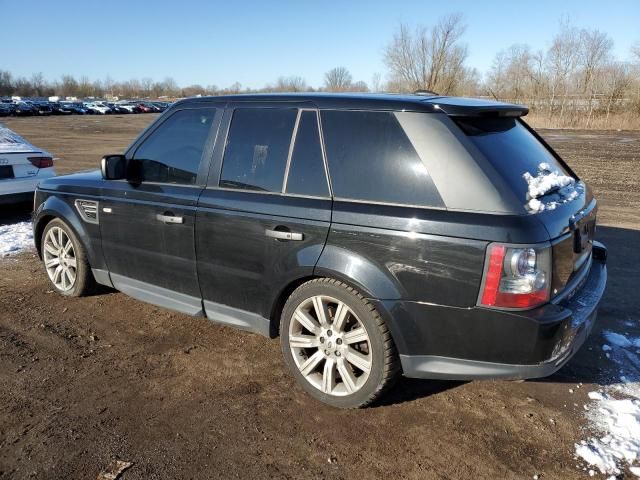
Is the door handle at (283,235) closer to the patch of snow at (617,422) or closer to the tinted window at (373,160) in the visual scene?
the tinted window at (373,160)

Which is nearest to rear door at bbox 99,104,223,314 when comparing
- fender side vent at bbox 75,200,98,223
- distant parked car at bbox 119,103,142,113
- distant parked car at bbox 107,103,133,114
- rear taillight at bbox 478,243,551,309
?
fender side vent at bbox 75,200,98,223

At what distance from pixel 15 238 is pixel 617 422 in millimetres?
7149

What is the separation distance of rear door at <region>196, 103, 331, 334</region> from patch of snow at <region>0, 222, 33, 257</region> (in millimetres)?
4158

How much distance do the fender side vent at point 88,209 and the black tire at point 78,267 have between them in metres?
0.27

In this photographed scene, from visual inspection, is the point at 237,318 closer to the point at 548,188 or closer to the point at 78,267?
the point at 78,267

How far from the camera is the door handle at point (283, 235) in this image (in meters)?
3.08

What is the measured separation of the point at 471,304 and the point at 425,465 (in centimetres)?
88

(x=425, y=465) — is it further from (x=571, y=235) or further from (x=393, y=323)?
(x=571, y=235)

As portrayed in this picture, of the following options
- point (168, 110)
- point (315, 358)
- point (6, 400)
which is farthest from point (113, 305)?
point (315, 358)

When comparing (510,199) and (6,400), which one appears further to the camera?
(6,400)

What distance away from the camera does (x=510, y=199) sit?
2.59m

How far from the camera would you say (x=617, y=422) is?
9.78 ft

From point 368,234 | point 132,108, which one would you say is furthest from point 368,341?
point 132,108

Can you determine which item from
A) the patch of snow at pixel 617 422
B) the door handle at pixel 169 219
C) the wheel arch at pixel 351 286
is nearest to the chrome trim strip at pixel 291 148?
the wheel arch at pixel 351 286
